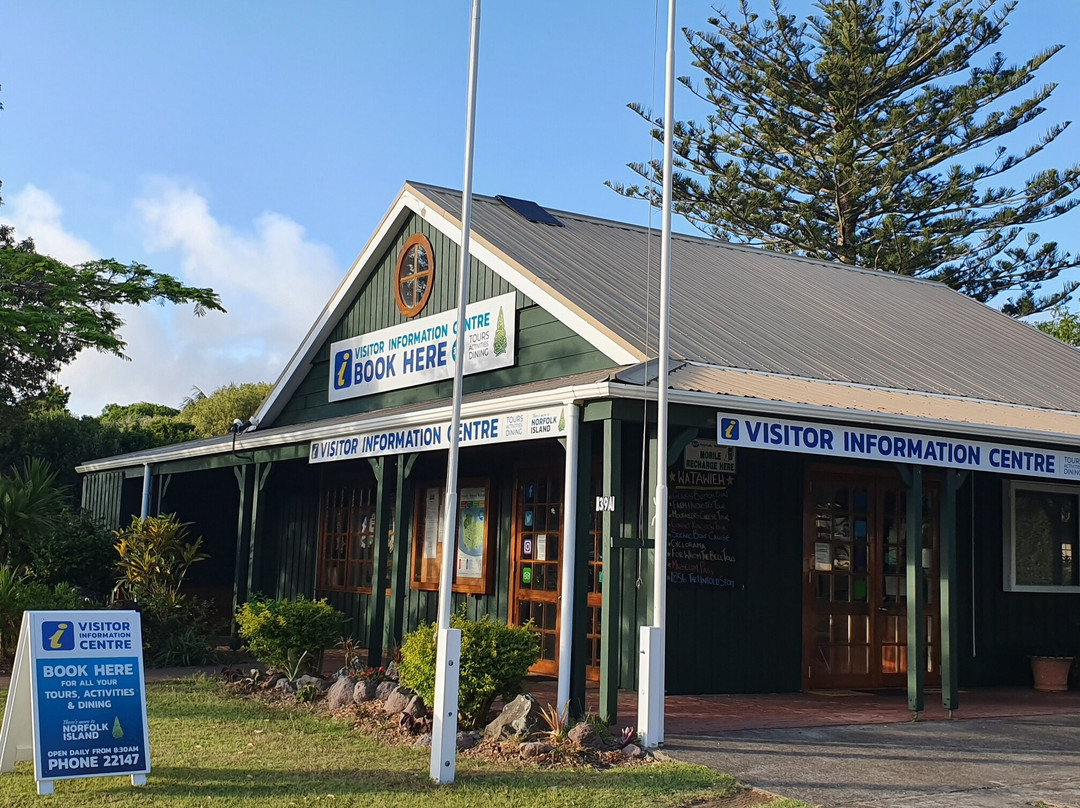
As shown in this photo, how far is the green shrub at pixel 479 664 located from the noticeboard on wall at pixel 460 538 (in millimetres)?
4037

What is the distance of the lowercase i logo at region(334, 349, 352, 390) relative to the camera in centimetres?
1539

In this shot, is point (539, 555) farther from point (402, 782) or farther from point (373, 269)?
point (402, 782)

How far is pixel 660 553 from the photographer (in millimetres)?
8266

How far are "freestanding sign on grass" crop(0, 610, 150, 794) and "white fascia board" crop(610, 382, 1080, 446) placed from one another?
12.2ft

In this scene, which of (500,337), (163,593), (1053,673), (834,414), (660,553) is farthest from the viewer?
(163,593)

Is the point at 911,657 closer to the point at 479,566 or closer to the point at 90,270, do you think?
the point at 479,566

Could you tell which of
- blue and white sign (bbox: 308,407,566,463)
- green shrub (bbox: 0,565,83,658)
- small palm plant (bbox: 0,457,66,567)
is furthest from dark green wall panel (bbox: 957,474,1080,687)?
small palm plant (bbox: 0,457,66,567)

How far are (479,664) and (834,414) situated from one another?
3275mm

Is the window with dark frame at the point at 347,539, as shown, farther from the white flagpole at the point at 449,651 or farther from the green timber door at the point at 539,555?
the white flagpole at the point at 449,651

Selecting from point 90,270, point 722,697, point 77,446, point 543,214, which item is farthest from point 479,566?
point 77,446

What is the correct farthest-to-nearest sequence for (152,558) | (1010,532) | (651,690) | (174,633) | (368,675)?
1. (152,558)
2. (174,633)
3. (1010,532)
4. (368,675)
5. (651,690)

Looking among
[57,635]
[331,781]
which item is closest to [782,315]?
[331,781]

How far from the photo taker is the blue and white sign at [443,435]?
31.0 ft

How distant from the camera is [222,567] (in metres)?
18.1
